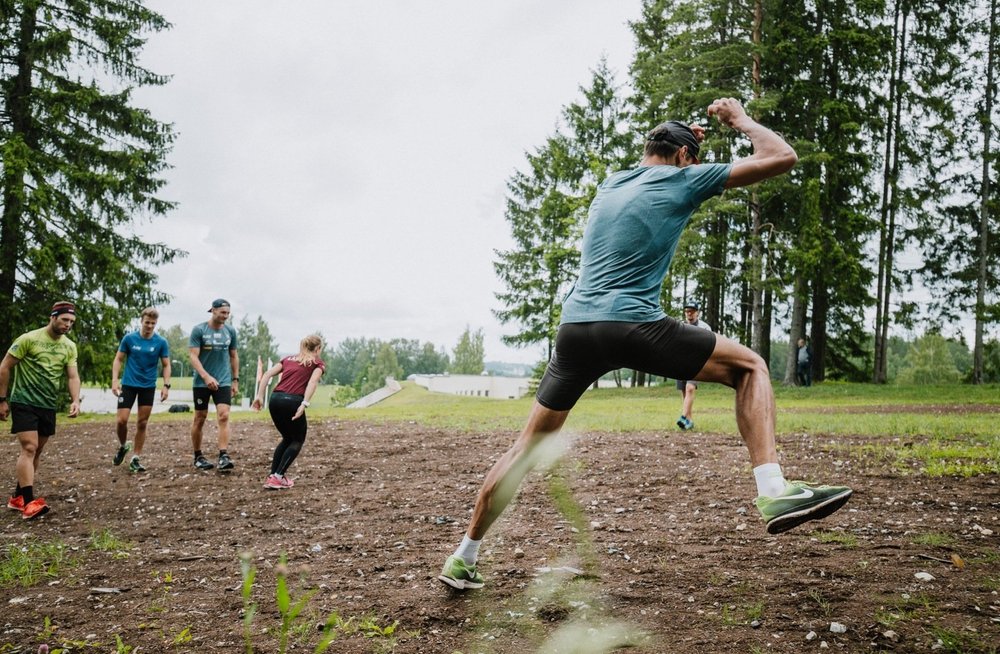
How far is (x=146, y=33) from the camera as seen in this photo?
21.2 meters

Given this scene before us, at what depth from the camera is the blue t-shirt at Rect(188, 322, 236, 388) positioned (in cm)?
878

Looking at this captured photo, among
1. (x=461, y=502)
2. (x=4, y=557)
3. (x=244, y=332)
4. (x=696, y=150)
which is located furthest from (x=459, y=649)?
(x=244, y=332)

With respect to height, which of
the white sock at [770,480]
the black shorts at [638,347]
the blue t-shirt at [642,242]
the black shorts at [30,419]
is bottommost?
the black shorts at [30,419]

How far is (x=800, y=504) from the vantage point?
2914mm

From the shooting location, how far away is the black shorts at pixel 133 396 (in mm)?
8883

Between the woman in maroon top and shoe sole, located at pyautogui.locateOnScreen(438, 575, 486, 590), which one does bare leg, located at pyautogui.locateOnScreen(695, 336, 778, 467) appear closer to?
shoe sole, located at pyautogui.locateOnScreen(438, 575, 486, 590)

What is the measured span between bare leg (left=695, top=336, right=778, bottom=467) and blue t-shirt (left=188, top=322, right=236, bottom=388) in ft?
23.9

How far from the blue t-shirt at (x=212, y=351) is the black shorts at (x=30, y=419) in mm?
1963

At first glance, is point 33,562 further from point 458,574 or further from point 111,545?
point 458,574

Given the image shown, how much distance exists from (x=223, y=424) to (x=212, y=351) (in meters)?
0.99

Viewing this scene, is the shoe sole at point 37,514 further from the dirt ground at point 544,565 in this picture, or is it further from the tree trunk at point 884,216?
the tree trunk at point 884,216

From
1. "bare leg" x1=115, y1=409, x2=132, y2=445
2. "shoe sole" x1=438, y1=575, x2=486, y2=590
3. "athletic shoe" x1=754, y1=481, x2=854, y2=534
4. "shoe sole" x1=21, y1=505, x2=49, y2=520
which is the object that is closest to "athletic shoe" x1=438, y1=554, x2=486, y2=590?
"shoe sole" x1=438, y1=575, x2=486, y2=590

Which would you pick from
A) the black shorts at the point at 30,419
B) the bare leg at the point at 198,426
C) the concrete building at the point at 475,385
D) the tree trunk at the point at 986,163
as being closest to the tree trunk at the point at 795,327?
the tree trunk at the point at 986,163

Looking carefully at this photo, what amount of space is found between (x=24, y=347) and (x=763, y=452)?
23.2 feet
